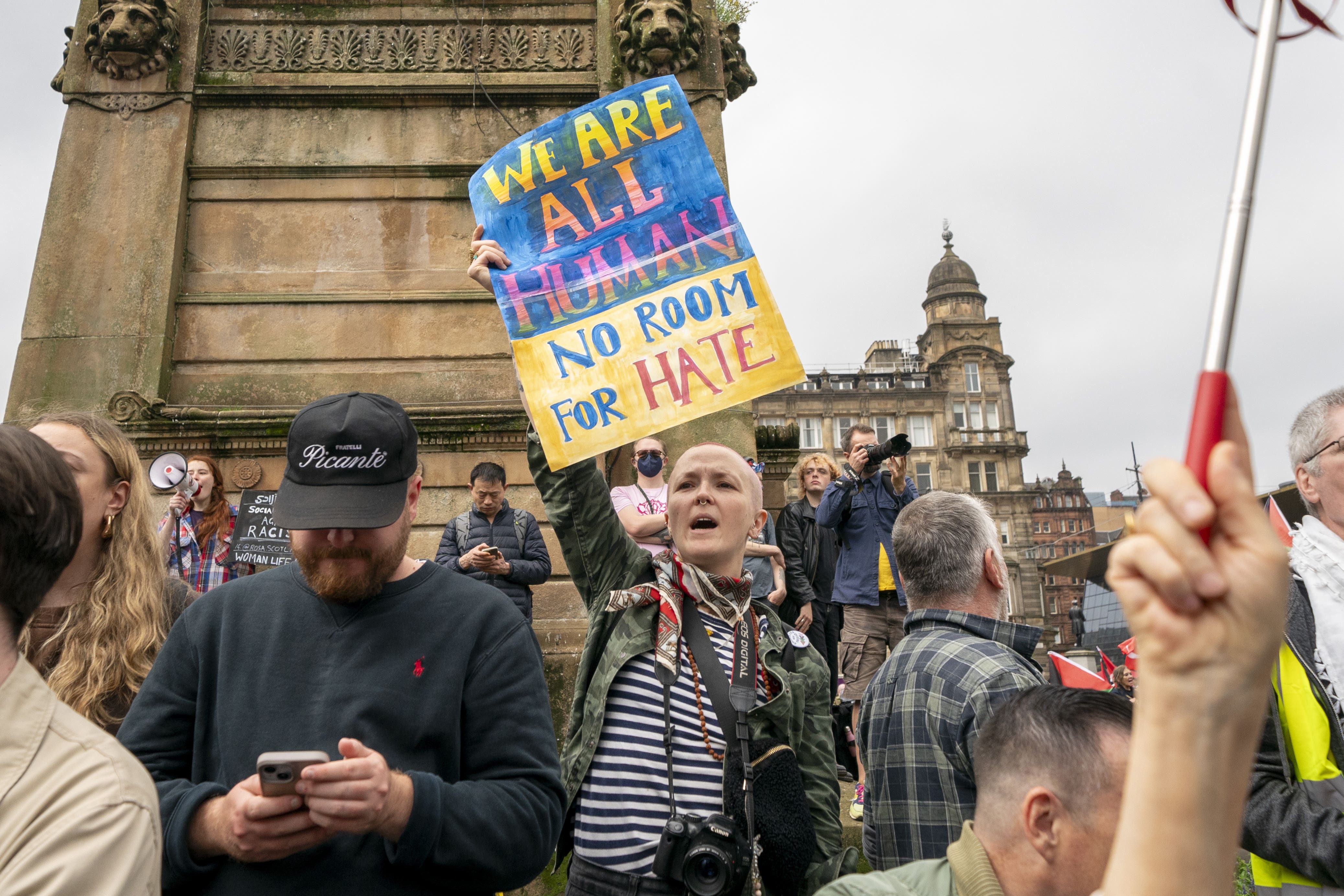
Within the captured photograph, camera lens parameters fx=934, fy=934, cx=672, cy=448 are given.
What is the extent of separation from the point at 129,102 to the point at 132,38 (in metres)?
0.50

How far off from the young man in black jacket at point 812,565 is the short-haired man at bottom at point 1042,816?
4573 millimetres

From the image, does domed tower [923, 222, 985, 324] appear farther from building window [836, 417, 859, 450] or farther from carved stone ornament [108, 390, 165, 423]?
carved stone ornament [108, 390, 165, 423]

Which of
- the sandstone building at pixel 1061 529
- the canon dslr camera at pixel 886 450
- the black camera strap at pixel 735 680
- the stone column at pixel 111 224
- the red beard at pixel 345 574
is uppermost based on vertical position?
the sandstone building at pixel 1061 529

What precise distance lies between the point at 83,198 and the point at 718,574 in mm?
6956

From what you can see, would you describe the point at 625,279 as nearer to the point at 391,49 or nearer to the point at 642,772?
the point at 642,772

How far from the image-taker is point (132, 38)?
295 inches

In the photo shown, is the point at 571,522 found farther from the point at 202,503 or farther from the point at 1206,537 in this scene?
the point at 202,503

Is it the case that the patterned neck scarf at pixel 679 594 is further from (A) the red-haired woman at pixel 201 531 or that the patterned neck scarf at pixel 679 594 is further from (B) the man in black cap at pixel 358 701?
(A) the red-haired woman at pixel 201 531

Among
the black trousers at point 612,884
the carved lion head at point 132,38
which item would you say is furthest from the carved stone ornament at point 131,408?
the black trousers at point 612,884

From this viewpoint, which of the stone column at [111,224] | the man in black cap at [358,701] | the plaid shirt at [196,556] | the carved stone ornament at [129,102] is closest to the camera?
the man in black cap at [358,701]

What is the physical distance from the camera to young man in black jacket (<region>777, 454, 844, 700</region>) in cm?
656

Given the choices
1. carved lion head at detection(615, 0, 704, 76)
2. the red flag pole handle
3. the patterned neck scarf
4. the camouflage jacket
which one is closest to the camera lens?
the camouflage jacket

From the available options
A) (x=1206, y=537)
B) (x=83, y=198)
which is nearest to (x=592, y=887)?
(x=1206, y=537)

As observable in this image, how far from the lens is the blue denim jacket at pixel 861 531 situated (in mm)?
6031
